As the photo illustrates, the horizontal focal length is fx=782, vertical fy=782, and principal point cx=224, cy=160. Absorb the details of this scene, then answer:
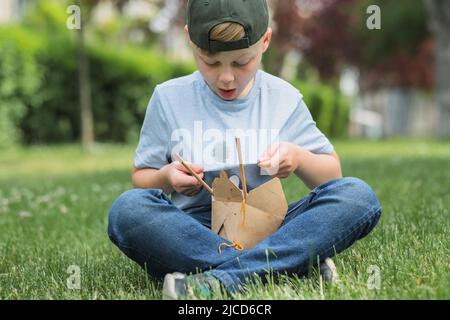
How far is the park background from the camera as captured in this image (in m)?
2.69

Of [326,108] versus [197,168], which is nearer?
[197,168]

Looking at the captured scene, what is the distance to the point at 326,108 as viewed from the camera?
2119cm

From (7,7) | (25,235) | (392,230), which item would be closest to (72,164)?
(25,235)

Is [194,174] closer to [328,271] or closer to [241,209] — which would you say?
[241,209]

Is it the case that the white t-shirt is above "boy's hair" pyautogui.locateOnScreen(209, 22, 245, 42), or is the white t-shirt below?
below

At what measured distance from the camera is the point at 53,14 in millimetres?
16797

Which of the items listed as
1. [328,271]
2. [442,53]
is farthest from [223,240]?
[442,53]

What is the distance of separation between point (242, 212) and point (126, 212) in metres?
0.39

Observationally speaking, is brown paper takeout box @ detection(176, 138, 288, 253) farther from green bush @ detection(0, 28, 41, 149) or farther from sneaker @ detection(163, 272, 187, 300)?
green bush @ detection(0, 28, 41, 149)

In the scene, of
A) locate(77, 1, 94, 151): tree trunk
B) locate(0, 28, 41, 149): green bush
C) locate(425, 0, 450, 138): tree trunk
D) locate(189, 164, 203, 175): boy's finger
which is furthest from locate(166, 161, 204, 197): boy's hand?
locate(425, 0, 450, 138): tree trunk

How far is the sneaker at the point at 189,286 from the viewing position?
2.30 m

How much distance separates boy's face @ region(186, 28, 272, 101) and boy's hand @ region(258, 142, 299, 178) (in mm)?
271

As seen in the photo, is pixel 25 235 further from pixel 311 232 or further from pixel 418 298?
pixel 418 298

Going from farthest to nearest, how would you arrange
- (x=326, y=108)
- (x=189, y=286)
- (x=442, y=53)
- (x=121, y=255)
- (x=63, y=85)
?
(x=326, y=108), (x=442, y=53), (x=63, y=85), (x=121, y=255), (x=189, y=286)
